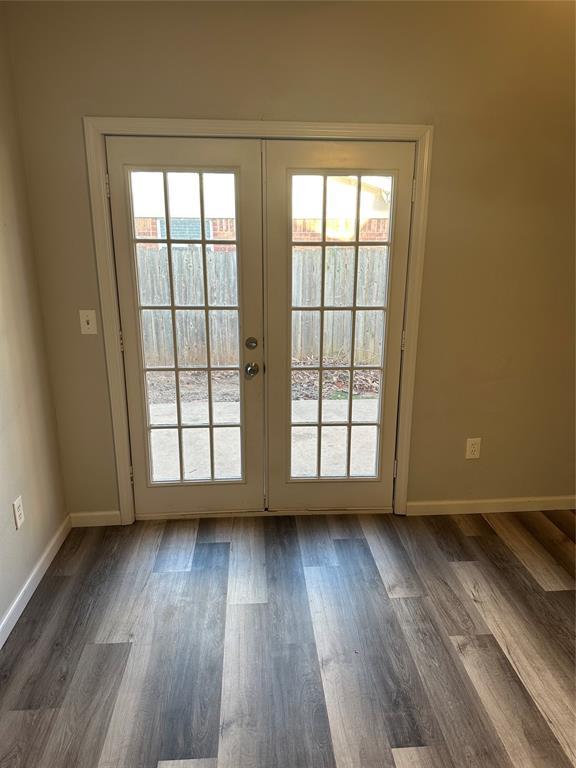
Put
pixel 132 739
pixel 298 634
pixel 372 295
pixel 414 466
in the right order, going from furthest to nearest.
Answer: pixel 414 466 < pixel 372 295 < pixel 298 634 < pixel 132 739

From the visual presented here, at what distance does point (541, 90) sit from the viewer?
2150mm

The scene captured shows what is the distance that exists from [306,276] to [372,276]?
1.14 feet

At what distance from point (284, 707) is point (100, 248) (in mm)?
2081

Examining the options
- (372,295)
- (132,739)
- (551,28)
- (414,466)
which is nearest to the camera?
(132,739)

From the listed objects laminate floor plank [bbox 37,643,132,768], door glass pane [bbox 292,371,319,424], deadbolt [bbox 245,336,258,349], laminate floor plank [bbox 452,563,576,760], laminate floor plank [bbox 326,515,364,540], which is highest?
deadbolt [bbox 245,336,258,349]

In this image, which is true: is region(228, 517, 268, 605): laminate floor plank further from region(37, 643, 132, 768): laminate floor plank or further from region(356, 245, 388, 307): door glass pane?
region(356, 245, 388, 307): door glass pane

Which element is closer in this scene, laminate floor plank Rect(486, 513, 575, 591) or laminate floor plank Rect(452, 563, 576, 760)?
laminate floor plank Rect(452, 563, 576, 760)

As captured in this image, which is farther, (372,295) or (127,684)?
(372,295)

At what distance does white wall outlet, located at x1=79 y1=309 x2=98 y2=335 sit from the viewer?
89.0 inches

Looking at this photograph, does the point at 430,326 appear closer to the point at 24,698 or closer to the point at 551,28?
the point at 551,28

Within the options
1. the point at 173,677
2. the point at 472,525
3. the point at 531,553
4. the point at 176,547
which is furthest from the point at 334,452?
the point at 173,677

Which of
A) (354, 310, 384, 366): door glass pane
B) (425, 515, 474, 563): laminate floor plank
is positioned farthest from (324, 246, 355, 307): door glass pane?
(425, 515, 474, 563): laminate floor plank

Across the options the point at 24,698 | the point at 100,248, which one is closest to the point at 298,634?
the point at 24,698

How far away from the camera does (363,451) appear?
2.63 m
